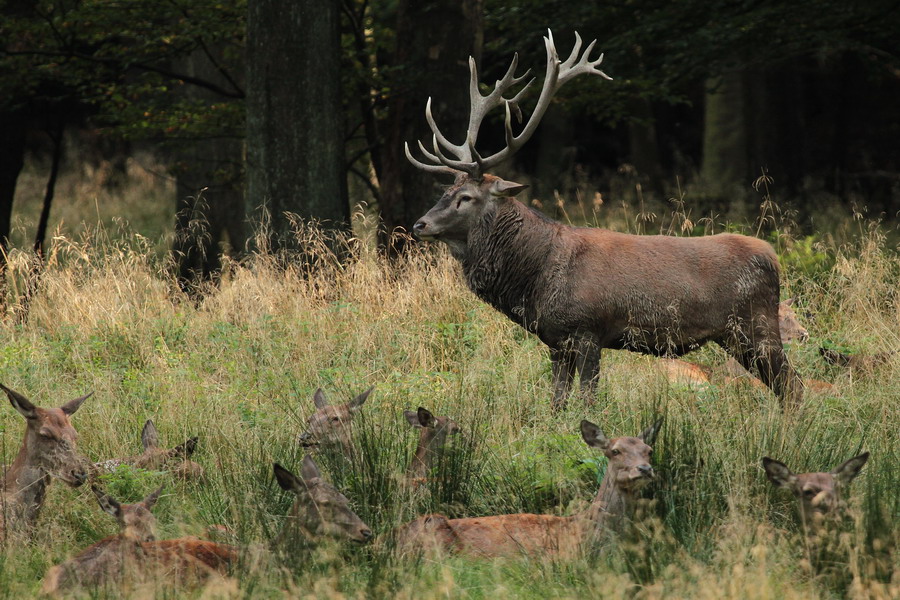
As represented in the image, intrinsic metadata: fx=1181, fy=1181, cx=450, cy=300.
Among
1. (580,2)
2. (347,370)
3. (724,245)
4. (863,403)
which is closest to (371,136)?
(580,2)

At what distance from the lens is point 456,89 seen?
1144 cm

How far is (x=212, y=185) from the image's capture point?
14.2 meters

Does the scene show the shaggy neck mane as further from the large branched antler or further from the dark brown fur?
the large branched antler

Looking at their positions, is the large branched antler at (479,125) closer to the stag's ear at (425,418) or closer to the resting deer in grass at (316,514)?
the stag's ear at (425,418)

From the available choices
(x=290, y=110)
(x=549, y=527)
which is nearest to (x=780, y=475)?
(x=549, y=527)

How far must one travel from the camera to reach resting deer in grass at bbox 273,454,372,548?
16.4 ft

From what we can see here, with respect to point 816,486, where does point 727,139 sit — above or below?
above

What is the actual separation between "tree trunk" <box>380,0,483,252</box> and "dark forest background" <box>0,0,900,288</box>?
0.06 feet

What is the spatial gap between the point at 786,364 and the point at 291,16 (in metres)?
5.78

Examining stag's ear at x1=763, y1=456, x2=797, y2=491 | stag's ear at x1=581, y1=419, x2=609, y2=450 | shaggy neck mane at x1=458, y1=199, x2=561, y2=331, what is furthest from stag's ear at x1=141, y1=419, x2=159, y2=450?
stag's ear at x1=763, y1=456, x2=797, y2=491

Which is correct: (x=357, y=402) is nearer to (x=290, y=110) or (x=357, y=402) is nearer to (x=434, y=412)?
(x=434, y=412)

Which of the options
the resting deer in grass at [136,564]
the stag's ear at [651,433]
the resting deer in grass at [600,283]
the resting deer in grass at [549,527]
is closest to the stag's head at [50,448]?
the resting deer in grass at [136,564]

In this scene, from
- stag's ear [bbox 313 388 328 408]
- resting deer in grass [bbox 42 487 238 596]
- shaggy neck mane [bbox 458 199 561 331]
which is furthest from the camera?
shaggy neck mane [bbox 458 199 561 331]

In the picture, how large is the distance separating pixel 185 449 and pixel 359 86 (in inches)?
280
